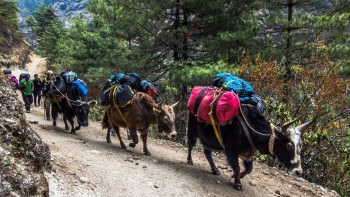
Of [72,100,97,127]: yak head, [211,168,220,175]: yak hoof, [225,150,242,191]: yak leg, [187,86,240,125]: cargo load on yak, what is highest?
[187,86,240,125]: cargo load on yak

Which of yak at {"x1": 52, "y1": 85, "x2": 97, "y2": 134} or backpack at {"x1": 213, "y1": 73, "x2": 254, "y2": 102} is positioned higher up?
backpack at {"x1": 213, "y1": 73, "x2": 254, "y2": 102}

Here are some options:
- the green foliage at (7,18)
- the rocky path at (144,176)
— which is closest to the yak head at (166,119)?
the rocky path at (144,176)

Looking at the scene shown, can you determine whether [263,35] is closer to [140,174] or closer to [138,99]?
[138,99]

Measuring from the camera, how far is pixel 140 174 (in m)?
6.27

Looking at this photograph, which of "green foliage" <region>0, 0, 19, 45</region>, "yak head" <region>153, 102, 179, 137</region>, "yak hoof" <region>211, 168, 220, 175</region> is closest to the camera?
"yak hoof" <region>211, 168, 220, 175</region>

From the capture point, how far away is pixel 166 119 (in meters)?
7.38

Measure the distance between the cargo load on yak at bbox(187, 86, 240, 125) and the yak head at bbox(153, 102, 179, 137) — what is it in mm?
608

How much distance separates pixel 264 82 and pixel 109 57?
7674 millimetres

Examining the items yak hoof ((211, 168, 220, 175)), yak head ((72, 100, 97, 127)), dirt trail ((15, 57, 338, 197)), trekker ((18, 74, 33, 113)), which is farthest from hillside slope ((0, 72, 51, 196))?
trekker ((18, 74, 33, 113))

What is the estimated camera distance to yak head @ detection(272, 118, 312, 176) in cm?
545

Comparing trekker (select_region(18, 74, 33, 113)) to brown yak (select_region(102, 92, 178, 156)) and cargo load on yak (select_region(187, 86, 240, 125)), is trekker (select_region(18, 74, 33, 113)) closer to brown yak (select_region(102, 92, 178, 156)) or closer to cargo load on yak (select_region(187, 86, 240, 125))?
brown yak (select_region(102, 92, 178, 156))

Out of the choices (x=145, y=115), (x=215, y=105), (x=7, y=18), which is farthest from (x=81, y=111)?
(x=7, y=18)

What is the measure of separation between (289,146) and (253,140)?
0.71 meters

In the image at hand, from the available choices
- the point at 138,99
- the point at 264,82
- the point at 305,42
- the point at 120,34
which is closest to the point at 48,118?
the point at 120,34
